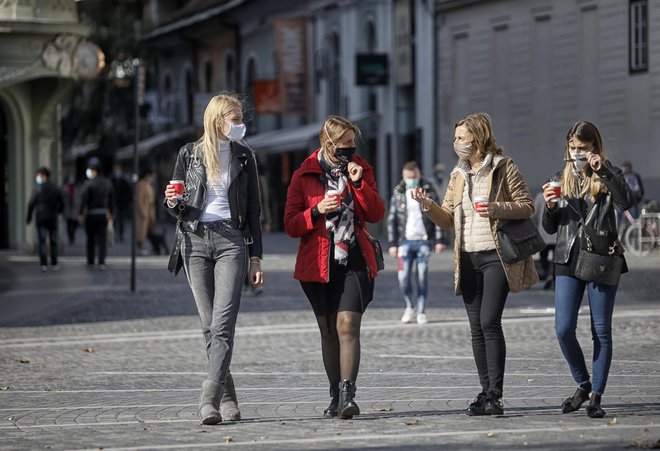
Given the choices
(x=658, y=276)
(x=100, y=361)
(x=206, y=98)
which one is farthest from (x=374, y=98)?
(x=100, y=361)

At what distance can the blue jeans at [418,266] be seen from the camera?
1808 centimetres

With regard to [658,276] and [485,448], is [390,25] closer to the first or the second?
[658,276]

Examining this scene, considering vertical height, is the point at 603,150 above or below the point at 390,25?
below

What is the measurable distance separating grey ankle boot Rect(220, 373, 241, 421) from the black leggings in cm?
144

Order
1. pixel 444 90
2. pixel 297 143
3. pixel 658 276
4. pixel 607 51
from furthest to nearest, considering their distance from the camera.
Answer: pixel 297 143
pixel 444 90
pixel 607 51
pixel 658 276

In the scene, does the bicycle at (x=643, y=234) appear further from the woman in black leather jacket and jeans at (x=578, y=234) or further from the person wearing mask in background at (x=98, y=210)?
the woman in black leather jacket and jeans at (x=578, y=234)

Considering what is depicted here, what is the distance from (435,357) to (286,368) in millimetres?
1373

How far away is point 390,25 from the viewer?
47.4 m

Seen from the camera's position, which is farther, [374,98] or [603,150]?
[374,98]

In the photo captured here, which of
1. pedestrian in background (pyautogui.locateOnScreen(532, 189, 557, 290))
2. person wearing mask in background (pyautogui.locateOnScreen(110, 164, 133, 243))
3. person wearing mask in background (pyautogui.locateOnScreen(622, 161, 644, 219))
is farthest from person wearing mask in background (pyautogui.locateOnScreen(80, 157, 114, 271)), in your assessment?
person wearing mask in background (pyautogui.locateOnScreen(110, 164, 133, 243))

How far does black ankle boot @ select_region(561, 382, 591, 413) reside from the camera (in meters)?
9.88

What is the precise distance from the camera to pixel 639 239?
30.6 meters

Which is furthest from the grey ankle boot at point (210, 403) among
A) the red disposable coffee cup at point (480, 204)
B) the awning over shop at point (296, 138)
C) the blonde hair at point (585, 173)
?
the awning over shop at point (296, 138)

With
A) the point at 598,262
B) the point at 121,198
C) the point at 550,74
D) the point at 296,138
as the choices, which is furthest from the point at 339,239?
the point at 296,138
